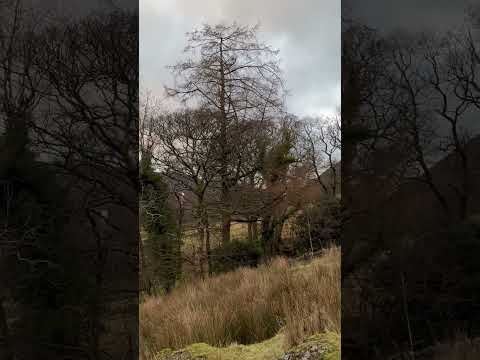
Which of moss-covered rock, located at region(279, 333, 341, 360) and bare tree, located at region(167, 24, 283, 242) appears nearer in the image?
moss-covered rock, located at region(279, 333, 341, 360)

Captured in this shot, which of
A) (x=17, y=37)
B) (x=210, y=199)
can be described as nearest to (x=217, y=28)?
(x=210, y=199)

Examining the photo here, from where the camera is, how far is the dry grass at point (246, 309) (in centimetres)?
390

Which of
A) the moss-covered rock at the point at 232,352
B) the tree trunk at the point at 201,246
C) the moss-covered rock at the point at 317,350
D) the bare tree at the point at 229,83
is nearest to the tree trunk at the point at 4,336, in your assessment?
the moss-covered rock at the point at 232,352

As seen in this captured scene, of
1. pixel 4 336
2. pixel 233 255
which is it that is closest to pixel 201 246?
pixel 233 255

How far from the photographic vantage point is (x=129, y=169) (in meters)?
2.41

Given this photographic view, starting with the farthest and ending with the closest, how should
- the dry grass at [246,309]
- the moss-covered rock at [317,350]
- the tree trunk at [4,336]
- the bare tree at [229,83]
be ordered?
the bare tree at [229,83] < the dry grass at [246,309] < the moss-covered rock at [317,350] < the tree trunk at [4,336]

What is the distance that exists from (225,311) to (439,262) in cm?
243

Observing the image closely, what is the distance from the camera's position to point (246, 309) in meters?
4.11

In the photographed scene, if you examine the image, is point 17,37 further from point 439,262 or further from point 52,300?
point 439,262

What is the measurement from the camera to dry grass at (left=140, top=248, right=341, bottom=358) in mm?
3898

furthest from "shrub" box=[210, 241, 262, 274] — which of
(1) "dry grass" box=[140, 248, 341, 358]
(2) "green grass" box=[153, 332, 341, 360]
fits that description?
(2) "green grass" box=[153, 332, 341, 360]

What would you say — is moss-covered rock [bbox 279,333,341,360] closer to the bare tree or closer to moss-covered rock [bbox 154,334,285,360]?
moss-covered rock [bbox 154,334,285,360]

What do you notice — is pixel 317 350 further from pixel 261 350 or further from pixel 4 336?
pixel 4 336

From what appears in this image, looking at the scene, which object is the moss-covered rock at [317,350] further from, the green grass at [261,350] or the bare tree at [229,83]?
the bare tree at [229,83]
